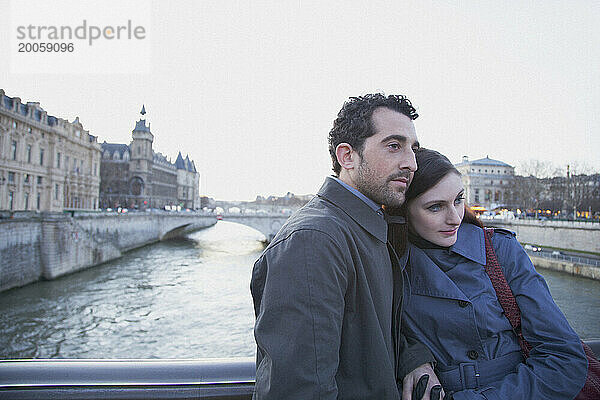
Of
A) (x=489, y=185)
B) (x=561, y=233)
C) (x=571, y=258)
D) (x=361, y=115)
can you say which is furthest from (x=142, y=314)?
(x=489, y=185)

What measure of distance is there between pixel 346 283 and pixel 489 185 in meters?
42.2

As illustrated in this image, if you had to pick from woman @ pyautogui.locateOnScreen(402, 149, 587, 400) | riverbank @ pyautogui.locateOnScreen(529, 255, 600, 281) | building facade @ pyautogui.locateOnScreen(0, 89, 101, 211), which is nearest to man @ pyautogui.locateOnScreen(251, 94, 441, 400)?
woman @ pyautogui.locateOnScreen(402, 149, 587, 400)

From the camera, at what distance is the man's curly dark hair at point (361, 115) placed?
4.25 feet

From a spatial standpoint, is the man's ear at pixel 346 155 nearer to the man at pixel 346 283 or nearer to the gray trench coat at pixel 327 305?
the man at pixel 346 283

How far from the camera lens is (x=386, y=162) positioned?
1268mm

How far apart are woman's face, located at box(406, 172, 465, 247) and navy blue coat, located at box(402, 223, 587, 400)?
0.06m

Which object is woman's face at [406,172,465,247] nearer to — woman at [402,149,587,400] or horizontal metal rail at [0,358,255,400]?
woman at [402,149,587,400]

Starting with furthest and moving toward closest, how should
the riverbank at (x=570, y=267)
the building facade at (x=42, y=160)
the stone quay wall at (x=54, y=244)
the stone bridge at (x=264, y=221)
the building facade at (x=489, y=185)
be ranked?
1. the building facade at (x=489, y=185)
2. the stone bridge at (x=264, y=221)
3. the building facade at (x=42, y=160)
4. the riverbank at (x=570, y=267)
5. the stone quay wall at (x=54, y=244)

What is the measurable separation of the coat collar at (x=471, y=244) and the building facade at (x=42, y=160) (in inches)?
852

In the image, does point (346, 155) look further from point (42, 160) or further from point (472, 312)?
point (42, 160)

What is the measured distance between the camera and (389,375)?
1.06 m

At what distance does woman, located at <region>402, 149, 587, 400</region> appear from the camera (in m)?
1.17

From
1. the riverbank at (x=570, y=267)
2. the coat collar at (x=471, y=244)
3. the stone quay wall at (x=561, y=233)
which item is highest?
the coat collar at (x=471, y=244)

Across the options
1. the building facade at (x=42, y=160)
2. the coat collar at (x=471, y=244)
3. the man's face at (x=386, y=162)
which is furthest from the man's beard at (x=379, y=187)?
the building facade at (x=42, y=160)
